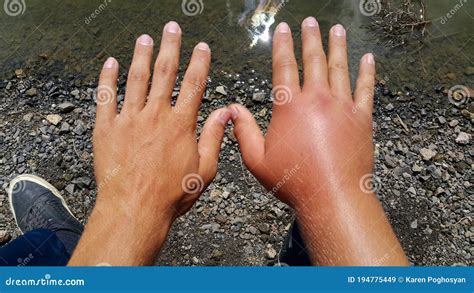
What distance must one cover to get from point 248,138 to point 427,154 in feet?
7.37

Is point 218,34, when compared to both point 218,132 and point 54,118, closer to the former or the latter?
point 54,118

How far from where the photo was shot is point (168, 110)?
2660 mm

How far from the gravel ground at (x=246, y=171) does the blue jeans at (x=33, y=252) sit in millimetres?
359

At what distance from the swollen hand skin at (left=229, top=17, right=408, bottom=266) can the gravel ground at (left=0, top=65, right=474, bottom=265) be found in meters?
1.37

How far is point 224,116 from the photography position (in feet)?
9.06

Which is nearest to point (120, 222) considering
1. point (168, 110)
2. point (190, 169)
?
point (190, 169)

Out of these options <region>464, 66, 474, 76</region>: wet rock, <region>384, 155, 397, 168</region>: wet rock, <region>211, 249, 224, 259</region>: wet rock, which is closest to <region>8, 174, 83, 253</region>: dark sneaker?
<region>211, 249, 224, 259</region>: wet rock

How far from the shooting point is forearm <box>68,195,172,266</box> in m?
2.25

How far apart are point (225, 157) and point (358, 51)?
174 centimetres

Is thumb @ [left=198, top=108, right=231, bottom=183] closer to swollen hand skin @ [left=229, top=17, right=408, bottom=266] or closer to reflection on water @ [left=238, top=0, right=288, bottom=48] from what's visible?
swollen hand skin @ [left=229, top=17, right=408, bottom=266]

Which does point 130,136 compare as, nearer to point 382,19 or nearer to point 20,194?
point 20,194

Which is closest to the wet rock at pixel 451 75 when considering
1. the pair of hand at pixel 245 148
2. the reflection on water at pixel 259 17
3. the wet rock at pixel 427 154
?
the wet rock at pixel 427 154

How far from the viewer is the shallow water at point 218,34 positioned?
4.46m

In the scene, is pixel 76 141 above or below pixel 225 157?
above
